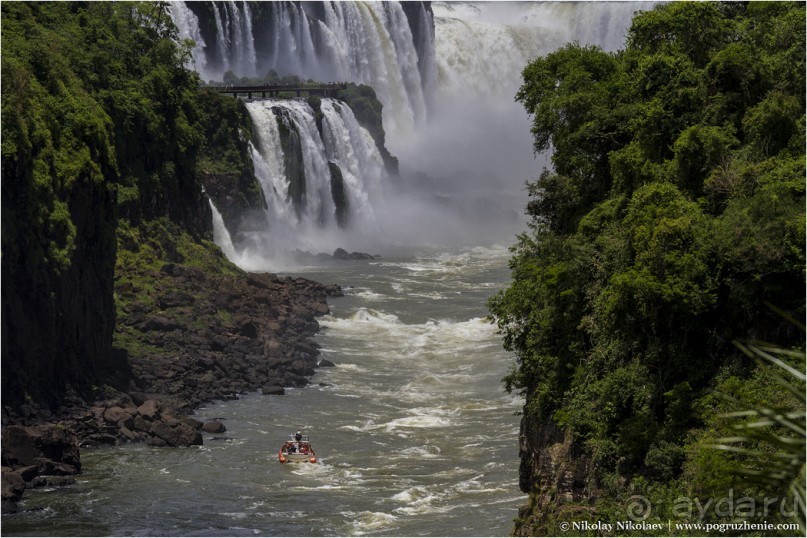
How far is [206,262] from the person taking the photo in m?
59.4

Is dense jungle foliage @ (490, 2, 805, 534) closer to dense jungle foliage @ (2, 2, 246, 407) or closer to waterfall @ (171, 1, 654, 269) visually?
dense jungle foliage @ (2, 2, 246, 407)

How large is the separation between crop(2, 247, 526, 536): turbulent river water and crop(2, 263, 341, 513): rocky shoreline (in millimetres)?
726

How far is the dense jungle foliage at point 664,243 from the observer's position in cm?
2272

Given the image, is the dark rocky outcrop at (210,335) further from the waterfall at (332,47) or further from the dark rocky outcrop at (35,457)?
the waterfall at (332,47)

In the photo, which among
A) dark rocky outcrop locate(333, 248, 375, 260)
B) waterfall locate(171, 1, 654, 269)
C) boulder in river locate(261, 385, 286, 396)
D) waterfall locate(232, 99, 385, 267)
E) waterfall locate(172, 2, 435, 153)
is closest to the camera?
boulder in river locate(261, 385, 286, 396)

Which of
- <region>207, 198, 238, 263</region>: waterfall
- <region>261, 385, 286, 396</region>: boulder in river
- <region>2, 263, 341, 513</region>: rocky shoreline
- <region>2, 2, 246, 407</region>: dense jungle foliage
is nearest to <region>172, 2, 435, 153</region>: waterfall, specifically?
<region>207, 198, 238, 263</region>: waterfall

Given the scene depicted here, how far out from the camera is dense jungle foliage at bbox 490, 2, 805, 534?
22719 millimetres

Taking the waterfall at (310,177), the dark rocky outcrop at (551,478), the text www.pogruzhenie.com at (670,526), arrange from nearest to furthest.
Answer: the text www.pogruzhenie.com at (670,526) → the dark rocky outcrop at (551,478) → the waterfall at (310,177)

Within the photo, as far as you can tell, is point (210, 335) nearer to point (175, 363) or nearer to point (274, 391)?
point (175, 363)

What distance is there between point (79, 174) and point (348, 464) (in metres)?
13.9

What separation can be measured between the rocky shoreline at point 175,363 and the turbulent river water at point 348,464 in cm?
73

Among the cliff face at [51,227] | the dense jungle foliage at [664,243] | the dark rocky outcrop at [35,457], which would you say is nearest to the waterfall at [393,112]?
the cliff face at [51,227]

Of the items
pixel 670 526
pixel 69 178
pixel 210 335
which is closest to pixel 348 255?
pixel 210 335

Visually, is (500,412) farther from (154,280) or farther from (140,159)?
(140,159)
